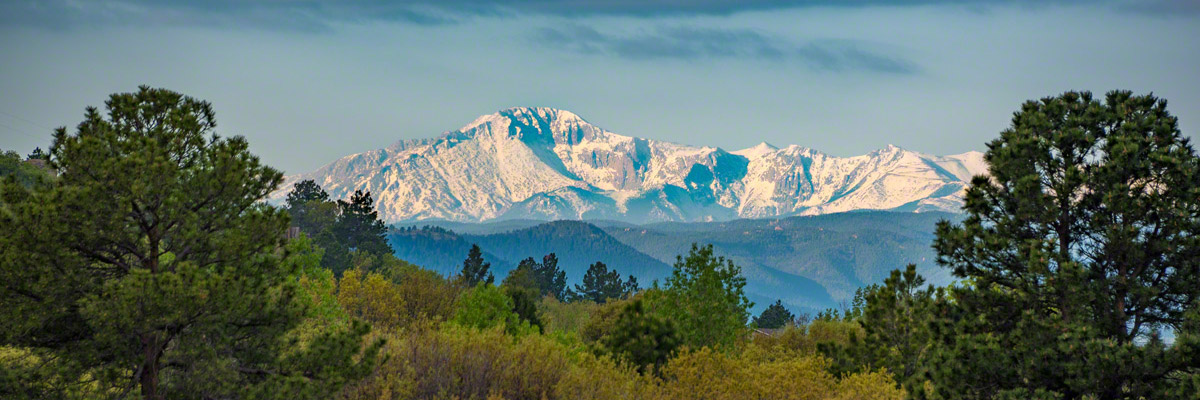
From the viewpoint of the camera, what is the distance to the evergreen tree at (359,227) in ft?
357

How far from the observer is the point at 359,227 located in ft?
365

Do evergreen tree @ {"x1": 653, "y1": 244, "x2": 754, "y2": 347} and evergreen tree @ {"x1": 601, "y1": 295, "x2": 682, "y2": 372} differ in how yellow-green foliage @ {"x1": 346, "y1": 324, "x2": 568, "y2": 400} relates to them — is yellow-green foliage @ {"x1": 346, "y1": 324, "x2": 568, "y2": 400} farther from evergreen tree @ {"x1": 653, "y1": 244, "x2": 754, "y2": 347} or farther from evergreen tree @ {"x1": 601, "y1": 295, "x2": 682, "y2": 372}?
evergreen tree @ {"x1": 653, "y1": 244, "x2": 754, "y2": 347}

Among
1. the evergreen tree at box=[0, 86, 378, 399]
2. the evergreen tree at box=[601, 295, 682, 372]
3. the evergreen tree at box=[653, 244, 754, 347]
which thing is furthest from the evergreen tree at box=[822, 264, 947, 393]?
the evergreen tree at box=[0, 86, 378, 399]

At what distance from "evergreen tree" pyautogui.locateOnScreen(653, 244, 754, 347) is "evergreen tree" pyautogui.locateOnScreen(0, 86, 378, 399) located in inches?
626

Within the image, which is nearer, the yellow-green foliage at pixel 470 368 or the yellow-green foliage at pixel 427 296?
the yellow-green foliage at pixel 470 368

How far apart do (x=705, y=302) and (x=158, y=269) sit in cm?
2016

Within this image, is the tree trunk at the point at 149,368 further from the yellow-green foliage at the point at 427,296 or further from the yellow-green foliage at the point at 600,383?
the yellow-green foliage at the point at 427,296

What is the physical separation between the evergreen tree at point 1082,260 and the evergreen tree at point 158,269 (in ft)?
41.6

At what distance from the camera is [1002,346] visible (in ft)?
55.6

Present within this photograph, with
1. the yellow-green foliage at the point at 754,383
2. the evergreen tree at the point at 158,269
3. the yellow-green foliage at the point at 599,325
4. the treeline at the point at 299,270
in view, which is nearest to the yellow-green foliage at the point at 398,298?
the yellow-green foliage at the point at 599,325

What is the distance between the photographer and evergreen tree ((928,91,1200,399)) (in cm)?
1559

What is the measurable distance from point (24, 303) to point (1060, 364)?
18.4m

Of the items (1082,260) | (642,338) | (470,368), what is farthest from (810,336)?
(1082,260)

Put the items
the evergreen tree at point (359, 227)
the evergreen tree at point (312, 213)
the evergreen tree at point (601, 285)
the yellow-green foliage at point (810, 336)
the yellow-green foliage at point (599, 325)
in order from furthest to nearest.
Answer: the evergreen tree at point (601, 285), the evergreen tree at point (359, 227), the evergreen tree at point (312, 213), the yellow-green foliage at point (599, 325), the yellow-green foliage at point (810, 336)
